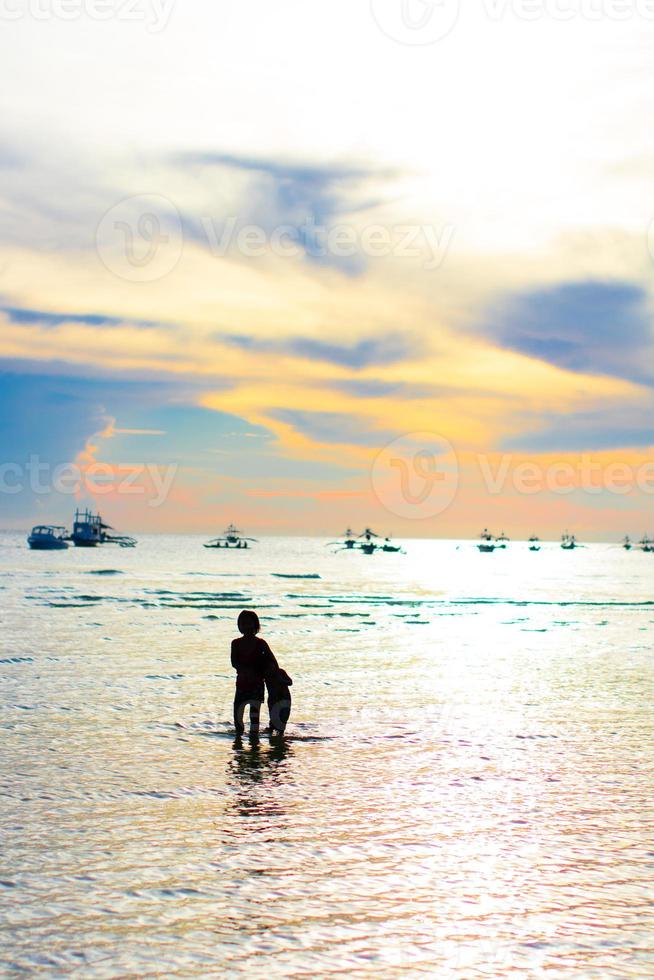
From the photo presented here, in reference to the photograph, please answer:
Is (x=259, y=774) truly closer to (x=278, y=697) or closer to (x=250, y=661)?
(x=250, y=661)

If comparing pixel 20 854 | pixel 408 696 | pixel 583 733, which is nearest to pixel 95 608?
pixel 408 696

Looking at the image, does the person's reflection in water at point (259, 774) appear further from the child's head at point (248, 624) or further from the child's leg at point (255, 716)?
the child's head at point (248, 624)

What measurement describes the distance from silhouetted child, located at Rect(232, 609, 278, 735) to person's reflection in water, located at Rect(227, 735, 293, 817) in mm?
776

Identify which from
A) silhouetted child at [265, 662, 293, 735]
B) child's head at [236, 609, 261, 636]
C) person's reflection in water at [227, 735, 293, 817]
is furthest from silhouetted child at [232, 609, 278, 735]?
person's reflection in water at [227, 735, 293, 817]

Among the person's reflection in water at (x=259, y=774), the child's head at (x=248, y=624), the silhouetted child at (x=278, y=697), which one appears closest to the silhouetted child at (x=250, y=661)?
the child's head at (x=248, y=624)

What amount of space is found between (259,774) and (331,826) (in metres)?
2.75

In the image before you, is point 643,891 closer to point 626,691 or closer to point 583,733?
point 583,733

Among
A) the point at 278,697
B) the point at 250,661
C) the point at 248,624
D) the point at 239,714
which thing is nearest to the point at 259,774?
the point at 250,661

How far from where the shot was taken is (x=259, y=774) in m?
13.2

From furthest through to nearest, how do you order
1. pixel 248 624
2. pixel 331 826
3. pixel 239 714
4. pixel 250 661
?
pixel 239 714
pixel 250 661
pixel 248 624
pixel 331 826

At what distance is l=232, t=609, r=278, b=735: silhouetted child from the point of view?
15055 mm

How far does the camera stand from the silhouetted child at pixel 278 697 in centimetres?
1534

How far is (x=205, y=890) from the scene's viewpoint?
856 cm

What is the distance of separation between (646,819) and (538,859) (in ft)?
7.27
